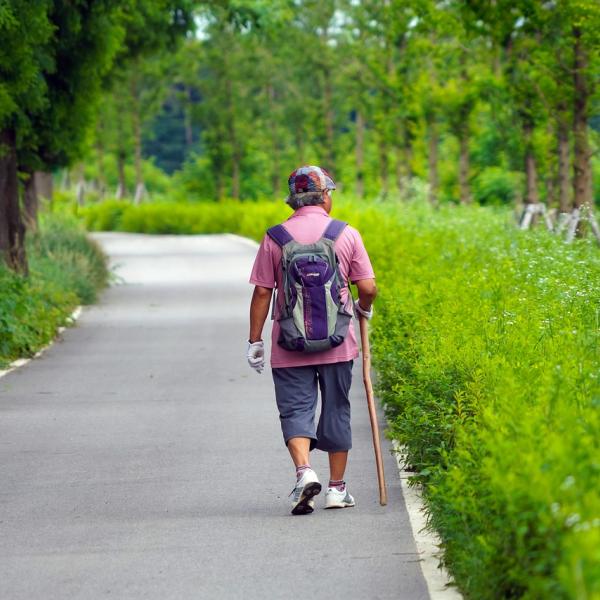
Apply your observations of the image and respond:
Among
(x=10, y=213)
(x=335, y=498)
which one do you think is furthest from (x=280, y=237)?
(x=10, y=213)

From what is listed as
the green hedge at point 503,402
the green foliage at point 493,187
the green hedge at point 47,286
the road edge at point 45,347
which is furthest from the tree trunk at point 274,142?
the green hedge at point 503,402

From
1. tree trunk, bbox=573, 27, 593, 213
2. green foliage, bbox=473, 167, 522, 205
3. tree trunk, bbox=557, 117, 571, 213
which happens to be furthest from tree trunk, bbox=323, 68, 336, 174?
tree trunk, bbox=573, 27, 593, 213

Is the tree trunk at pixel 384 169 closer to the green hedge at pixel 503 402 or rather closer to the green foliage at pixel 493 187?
the green foliage at pixel 493 187

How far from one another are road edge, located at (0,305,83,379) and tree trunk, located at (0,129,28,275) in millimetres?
1031

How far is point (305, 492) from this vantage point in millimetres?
8008

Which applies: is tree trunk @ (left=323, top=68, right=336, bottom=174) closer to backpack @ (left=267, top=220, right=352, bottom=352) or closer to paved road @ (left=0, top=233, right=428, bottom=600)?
paved road @ (left=0, top=233, right=428, bottom=600)

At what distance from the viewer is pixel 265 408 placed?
41.2 feet

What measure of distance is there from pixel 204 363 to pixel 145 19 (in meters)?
12.2

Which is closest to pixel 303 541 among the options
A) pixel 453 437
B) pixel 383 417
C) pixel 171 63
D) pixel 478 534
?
pixel 453 437

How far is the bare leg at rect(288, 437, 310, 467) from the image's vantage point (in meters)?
8.22

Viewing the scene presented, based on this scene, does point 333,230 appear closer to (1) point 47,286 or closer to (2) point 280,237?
(2) point 280,237

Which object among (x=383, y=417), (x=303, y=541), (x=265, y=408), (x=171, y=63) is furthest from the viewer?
(x=171, y=63)

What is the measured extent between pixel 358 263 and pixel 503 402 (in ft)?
7.99

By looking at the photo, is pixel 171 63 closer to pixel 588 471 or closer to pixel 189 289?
pixel 189 289
